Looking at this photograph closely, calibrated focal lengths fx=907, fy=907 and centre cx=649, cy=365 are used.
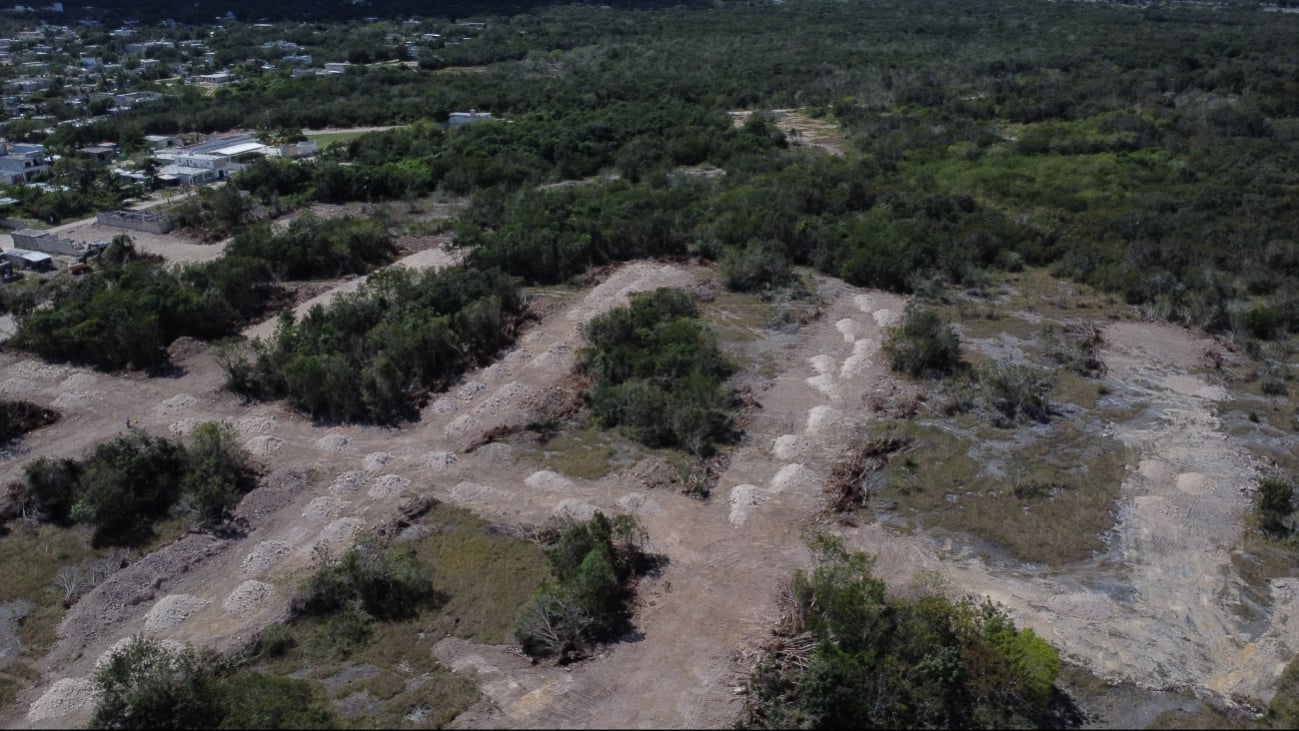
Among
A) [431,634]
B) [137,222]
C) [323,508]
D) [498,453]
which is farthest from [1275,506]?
[137,222]

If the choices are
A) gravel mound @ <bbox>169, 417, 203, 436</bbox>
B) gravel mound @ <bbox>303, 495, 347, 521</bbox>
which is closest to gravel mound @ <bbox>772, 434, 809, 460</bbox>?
gravel mound @ <bbox>303, 495, 347, 521</bbox>

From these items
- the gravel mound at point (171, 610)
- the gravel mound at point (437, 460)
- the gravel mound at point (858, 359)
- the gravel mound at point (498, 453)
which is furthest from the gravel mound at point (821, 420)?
the gravel mound at point (171, 610)

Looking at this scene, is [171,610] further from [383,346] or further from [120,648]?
[383,346]

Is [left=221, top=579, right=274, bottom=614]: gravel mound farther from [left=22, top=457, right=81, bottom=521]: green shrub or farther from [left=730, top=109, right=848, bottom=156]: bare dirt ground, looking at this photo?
[left=730, top=109, right=848, bottom=156]: bare dirt ground

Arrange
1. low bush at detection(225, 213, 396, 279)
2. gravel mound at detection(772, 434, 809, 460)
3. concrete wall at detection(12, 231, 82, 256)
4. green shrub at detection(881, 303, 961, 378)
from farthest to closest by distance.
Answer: concrete wall at detection(12, 231, 82, 256) → low bush at detection(225, 213, 396, 279) → green shrub at detection(881, 303, 961, 378) → gravel mound at detection(772, 434, 809, 460)

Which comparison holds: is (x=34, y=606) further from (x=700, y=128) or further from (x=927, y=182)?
(x=700, y=128)
